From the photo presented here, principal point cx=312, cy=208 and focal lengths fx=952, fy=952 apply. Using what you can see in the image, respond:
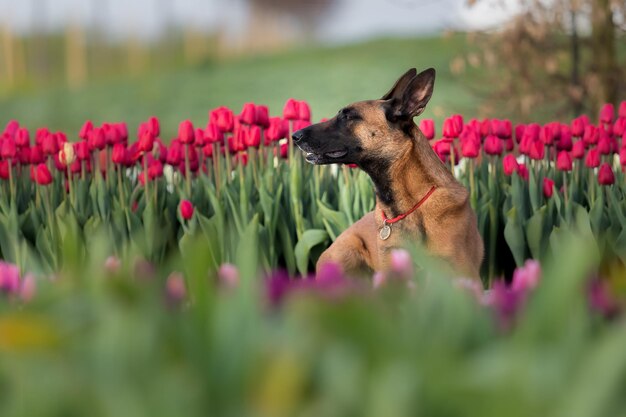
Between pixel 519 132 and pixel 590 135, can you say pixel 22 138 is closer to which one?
pixel 519 132

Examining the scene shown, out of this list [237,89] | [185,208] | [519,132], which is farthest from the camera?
[237,89]

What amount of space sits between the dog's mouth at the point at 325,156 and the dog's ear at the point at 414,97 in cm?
30

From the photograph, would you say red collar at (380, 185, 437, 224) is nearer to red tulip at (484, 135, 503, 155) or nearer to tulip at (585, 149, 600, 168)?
red tulip at (484, 135, 503, 155)

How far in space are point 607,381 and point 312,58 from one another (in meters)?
25.0

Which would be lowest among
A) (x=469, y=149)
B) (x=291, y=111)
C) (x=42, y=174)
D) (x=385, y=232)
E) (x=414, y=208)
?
(x=385, y=232)

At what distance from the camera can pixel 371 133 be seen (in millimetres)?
4168

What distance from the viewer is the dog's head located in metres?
4.13

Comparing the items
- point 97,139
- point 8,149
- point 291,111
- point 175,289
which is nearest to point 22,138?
point 8,149

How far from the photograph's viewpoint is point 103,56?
987 inches

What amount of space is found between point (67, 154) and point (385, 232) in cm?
203

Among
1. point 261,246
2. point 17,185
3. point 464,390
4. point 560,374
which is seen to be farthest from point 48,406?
point 17,185

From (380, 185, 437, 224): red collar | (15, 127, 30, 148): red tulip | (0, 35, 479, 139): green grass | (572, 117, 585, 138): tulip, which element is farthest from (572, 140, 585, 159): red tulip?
(0, 35, 479, 139): green grass

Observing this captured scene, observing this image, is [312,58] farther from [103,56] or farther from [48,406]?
[48,406]

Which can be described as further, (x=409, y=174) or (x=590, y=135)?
(x=590, y=135)
